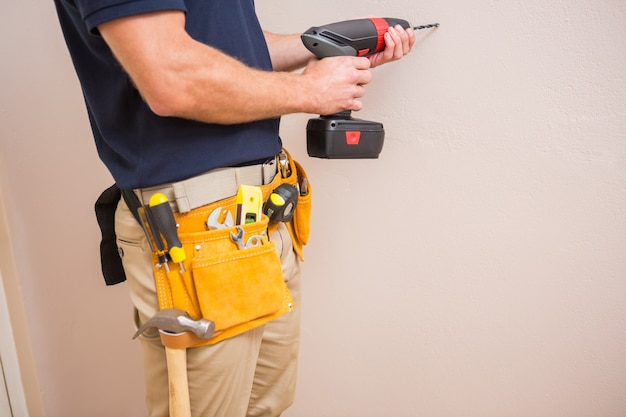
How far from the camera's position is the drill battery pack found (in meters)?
0.81

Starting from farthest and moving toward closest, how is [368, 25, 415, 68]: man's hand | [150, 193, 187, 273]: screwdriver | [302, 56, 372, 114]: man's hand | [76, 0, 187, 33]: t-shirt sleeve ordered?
[368, 25, 415, 68]: man's hand → [302, 56, 372, 114]: man's hand → [150, 193, 187, 273]: screwdriver → [76, 0, 187, 33]: t-shirt sleeve

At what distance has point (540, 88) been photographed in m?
0.95

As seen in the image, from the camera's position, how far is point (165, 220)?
65cm

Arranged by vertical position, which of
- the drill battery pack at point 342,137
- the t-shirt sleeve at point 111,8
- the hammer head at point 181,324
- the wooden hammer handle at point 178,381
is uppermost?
the t-shirt sleeve at point 111,8

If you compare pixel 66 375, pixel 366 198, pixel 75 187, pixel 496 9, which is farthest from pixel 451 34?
pixel 66 375

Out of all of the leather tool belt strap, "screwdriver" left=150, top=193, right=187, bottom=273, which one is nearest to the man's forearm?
the leather tool belt strap

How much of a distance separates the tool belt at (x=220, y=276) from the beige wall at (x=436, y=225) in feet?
1.63

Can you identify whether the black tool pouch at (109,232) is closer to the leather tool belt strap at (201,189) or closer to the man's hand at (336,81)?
the leather tool belt strap at (201,189)

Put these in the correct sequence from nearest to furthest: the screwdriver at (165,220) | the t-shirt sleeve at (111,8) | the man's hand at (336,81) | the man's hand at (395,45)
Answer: the t-shirt sleeve at (111,8)
the screwdriver at (165,220)
the man's hand at (336,81)
the man's hand at (395,45)

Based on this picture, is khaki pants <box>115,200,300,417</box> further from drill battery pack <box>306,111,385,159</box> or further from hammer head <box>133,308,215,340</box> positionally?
drill battery pack <box>306,111,385,159</box>

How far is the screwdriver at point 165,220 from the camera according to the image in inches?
25.5

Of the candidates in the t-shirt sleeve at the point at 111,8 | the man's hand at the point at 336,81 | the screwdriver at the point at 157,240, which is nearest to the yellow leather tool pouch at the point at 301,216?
the man's hand at the point at 336,81

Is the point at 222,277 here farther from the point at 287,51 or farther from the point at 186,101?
the point at 287,51

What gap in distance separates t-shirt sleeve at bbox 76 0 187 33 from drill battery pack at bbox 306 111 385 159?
0.37m
